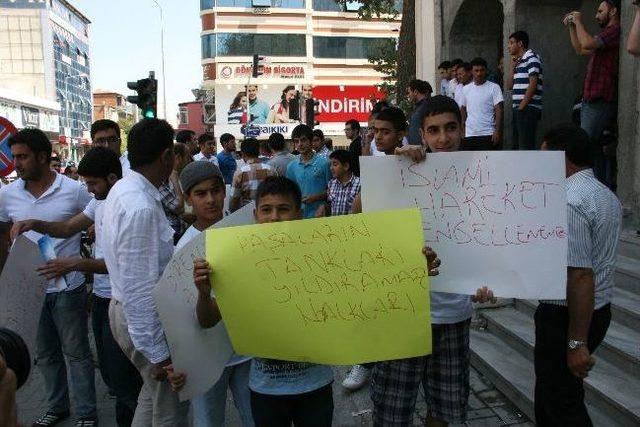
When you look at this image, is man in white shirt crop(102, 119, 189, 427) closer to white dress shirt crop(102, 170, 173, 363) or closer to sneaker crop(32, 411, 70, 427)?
white dress shirt crop(102, 170, 173, 363)

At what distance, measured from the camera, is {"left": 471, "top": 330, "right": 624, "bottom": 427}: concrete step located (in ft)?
11.4

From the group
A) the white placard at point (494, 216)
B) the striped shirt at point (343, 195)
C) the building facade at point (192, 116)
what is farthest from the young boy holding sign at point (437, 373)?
the building facade at point (192, 116)

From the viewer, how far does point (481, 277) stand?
2.17 metres

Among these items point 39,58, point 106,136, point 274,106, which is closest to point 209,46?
point 274,106

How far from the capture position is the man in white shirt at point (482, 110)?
717 centimetres

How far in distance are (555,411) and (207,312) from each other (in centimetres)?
168

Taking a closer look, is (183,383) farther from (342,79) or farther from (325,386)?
(342,79)

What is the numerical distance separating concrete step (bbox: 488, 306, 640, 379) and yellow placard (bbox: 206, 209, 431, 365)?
7.07ft

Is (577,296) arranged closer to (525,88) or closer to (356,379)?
(356,379)

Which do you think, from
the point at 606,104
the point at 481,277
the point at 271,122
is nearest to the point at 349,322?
the point at 481,277

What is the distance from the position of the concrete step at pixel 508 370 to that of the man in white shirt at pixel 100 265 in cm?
248

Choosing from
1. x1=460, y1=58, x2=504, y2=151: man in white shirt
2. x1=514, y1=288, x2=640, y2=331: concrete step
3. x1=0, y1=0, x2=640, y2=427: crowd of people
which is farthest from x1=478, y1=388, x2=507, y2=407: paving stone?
x1=460, y1=58, x2=504, y2=151: man in white shirt

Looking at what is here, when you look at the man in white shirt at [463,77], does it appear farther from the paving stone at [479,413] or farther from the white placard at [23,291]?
the white placard at [23,291]

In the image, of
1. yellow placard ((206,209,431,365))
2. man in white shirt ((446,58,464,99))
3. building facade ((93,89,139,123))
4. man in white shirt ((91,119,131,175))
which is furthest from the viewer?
building facade ((93,89,139,123))
